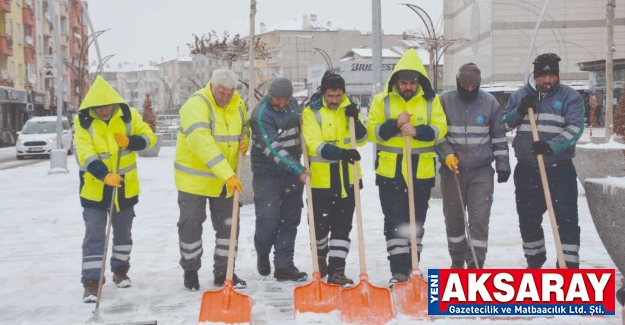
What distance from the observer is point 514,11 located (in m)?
48.9

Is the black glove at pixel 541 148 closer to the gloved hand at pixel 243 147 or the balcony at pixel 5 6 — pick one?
the gloved hand at pixel 243 147

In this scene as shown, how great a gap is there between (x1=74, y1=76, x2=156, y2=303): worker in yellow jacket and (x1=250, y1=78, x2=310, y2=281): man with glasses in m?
0.91

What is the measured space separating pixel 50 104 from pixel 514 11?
3303cm

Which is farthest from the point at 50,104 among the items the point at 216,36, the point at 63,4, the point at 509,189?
the point at 509,189

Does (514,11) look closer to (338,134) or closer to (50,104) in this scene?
(50,104)

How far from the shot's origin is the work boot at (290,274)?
6227 millimetres

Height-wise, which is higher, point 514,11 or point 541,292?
point 514,11

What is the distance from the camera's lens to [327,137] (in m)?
5.98

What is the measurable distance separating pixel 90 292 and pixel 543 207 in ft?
11.2

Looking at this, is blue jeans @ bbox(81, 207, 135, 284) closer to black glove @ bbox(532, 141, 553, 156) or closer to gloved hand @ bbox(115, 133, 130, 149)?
gloved hand @ bbox(115, 133, 130, 149)

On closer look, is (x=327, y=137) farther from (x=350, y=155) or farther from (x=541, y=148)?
(x=541, y=148)

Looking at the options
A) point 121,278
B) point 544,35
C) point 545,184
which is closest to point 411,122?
point 545,184

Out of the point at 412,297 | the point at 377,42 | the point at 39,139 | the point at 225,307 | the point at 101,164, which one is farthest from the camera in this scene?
the point at 39,139

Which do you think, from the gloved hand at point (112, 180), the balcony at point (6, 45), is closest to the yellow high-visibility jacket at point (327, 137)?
the gloved hand at point (112, 180)
